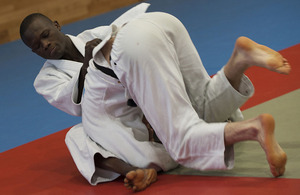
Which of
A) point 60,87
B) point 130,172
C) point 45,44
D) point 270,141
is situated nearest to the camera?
point 270,141

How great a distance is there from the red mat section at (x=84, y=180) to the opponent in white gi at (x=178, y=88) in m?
0.09

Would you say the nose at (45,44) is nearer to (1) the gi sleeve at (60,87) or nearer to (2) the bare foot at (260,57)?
(1) the gi sleeve at (60,87)

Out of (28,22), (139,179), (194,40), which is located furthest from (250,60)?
(194,40)

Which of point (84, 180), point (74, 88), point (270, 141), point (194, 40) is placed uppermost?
point (270, 141)

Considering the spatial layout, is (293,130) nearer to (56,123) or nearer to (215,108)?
(215,108)

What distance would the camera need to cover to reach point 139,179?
2.19 m

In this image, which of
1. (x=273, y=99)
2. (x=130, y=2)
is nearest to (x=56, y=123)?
(x=273, y=99)

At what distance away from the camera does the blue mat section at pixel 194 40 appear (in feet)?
12.4

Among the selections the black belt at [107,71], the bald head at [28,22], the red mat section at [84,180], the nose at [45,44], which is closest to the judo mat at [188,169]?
the red mat section at [84,180]

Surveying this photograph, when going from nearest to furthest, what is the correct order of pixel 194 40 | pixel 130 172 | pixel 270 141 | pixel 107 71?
1. pixel 270 141
2. pixel 130 172
3. pixel 107 71
4. pixel 194 40

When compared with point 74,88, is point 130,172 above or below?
Result: below

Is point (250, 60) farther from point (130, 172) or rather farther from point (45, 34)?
point (45, 34)

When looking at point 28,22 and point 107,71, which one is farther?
point 28,22

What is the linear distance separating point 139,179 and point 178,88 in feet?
1.50
